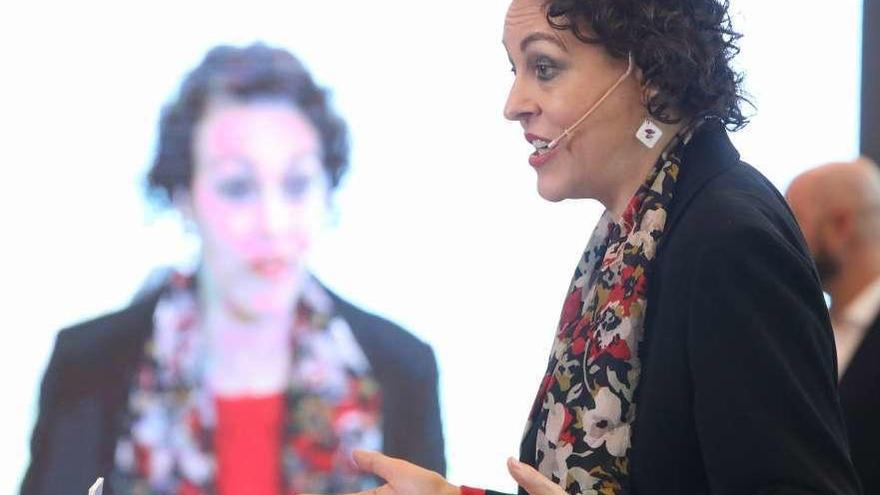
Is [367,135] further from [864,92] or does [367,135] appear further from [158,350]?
[864,92]

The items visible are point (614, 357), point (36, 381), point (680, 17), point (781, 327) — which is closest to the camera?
point (781, 327)

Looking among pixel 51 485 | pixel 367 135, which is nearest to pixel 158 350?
pixel 51 485

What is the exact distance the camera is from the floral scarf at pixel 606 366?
4.20ft

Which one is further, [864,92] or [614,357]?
[864,92]

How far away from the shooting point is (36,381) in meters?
2.67

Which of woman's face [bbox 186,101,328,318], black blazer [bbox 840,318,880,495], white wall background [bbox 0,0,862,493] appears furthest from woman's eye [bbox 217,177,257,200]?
black blazer [bbox 840,318,880,495]

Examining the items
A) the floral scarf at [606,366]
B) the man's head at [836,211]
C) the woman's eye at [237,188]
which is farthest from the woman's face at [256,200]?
the floral scarf at [606,366]

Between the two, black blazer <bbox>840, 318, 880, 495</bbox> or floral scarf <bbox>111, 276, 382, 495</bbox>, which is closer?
black blazer <bbox>840, 318, 880, 495</bbox>

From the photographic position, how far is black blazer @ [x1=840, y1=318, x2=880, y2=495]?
202 cm

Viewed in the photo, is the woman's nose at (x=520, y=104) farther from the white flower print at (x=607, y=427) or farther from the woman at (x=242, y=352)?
the woman at (x=242, y=352)

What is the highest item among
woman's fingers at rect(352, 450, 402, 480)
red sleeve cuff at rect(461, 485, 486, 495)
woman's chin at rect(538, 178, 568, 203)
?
woman's chin at rect(538, 178, 568, 203)

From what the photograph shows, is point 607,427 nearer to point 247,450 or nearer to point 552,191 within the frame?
point 552,191

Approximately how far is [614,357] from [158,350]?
164 centimetres

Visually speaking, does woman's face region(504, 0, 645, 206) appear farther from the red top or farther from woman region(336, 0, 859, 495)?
the red top
